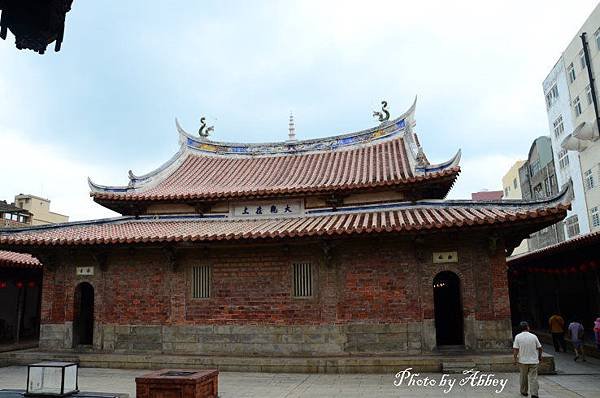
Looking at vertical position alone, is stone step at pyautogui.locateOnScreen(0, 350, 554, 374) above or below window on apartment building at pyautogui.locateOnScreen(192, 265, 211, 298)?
below

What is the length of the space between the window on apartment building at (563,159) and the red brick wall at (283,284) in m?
24.7

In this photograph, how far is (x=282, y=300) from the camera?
1266cm

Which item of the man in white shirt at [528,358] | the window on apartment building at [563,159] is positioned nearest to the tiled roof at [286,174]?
the man in white shirt at [528,358]

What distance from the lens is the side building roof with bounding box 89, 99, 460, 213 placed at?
1373 cm

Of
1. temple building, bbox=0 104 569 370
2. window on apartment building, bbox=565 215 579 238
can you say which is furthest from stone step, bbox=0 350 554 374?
window on apartment building, bbox=565 215 579 238

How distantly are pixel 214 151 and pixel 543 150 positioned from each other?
29196 mm

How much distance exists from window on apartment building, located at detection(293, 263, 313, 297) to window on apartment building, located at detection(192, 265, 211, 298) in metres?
2.44

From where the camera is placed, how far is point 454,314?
15.2m

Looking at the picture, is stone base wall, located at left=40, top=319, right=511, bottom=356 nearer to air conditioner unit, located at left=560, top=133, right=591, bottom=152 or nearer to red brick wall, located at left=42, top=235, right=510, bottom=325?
red brick wall, located at left=42, top=235, right=510, bottom=325

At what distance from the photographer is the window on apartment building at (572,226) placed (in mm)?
31734

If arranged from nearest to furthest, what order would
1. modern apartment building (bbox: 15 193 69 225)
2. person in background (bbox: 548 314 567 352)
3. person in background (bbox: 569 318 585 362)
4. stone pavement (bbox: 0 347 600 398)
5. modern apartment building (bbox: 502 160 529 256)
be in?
stone pavement (bbox: 0 347 600 398)
person in background (bbox: 569 318 585 362)
person in background (bbox: 548 314 567 352)
modern apartment building (bbox: 502 160 529 256)
modern apartment building (bbox: 15 193 69 225)

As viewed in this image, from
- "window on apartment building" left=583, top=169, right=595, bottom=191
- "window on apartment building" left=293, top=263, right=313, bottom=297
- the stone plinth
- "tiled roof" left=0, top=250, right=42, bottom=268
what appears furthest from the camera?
"window on apartment building" left=583, top=169, right=595, bottom=191

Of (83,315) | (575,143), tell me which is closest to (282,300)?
(83,315)

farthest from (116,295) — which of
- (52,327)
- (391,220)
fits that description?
(391,220)
